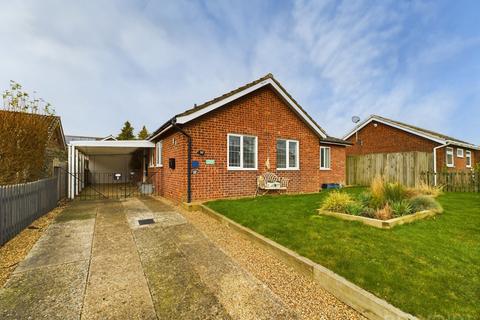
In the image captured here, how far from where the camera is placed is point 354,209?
5.78 m

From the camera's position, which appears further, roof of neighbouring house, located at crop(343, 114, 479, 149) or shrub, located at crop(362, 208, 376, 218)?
roof of neighbouring house, located at crop(343, 114, 479, 149)

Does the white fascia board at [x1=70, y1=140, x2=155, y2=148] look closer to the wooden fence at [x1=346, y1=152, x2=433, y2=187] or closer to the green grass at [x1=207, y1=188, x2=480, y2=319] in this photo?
the green grass at [x1=207, y1=188, x2=480, y2=319]

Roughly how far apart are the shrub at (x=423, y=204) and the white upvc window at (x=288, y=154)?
17.7 feet

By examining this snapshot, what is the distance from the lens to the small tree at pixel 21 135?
6301 millimetres

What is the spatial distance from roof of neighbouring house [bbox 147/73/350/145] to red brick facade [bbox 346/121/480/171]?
10.2 m

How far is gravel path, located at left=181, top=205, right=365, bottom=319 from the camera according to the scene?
2545 millimetres

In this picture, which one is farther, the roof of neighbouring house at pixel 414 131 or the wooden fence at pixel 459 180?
the roof of neighbouring house at pixel 414 131

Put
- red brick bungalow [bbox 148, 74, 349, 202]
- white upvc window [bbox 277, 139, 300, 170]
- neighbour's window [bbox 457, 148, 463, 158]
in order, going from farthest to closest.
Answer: neighbour's window [bbox 457, 148, 463, 158] → white upvc window [bbox 277, 139, 300, 170] → red brick bungalow [bbox 148, 74, 349, 202]

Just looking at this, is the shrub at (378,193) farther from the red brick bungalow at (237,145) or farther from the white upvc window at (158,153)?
the white upvc window at (158,153)

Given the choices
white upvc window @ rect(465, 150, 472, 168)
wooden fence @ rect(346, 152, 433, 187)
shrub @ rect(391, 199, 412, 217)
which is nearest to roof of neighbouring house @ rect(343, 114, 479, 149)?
white upvc window @ rect(465, 150, 472, 168)

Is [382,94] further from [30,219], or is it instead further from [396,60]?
[30,219]

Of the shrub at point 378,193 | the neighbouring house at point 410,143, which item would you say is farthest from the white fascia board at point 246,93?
the neighbouring house at point 410,143

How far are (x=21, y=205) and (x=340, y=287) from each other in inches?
287

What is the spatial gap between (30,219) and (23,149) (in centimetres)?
225
